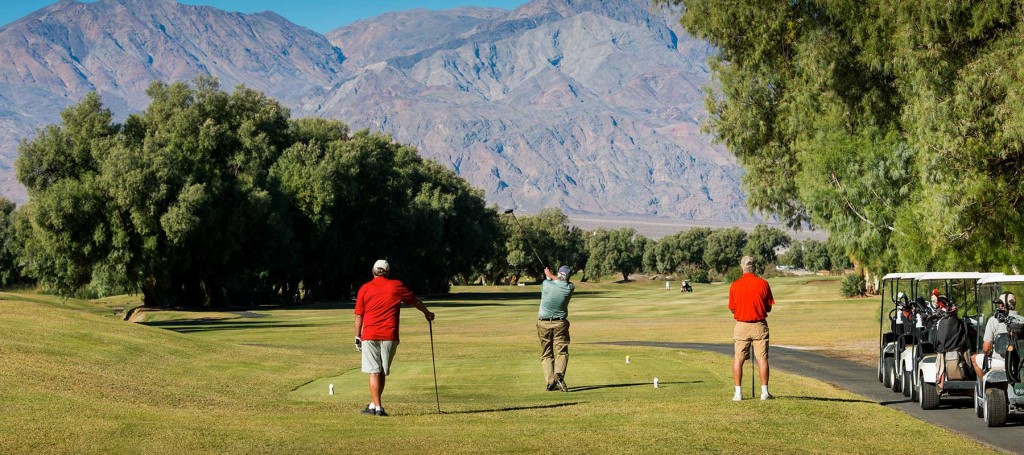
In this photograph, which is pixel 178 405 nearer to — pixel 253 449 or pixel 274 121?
pixel 253 449

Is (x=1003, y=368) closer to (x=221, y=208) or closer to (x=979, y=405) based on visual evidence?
(x=979, y=405)

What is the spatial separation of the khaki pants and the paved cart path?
11.7 ft

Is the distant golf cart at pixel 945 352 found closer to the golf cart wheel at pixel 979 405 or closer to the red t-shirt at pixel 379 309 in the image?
the golf cart wheel at pixel 979 405

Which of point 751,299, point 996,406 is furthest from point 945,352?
point 751,299

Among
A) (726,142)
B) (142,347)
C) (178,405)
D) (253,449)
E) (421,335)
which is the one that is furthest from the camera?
(421,335)

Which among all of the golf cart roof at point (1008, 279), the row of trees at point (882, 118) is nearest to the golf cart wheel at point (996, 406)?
the golf cart roof at point (1008, 279)

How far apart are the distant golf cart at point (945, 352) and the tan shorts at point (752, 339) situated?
276cm

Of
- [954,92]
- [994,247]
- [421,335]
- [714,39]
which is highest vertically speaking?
[714,39]

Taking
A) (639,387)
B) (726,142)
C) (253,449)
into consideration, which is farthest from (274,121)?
(253,449)

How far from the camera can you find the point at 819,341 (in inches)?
1709

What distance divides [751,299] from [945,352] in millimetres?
3163

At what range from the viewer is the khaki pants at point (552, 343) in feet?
72.5

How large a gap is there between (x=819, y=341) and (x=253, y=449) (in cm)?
3290

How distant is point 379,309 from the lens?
56.1 feet
